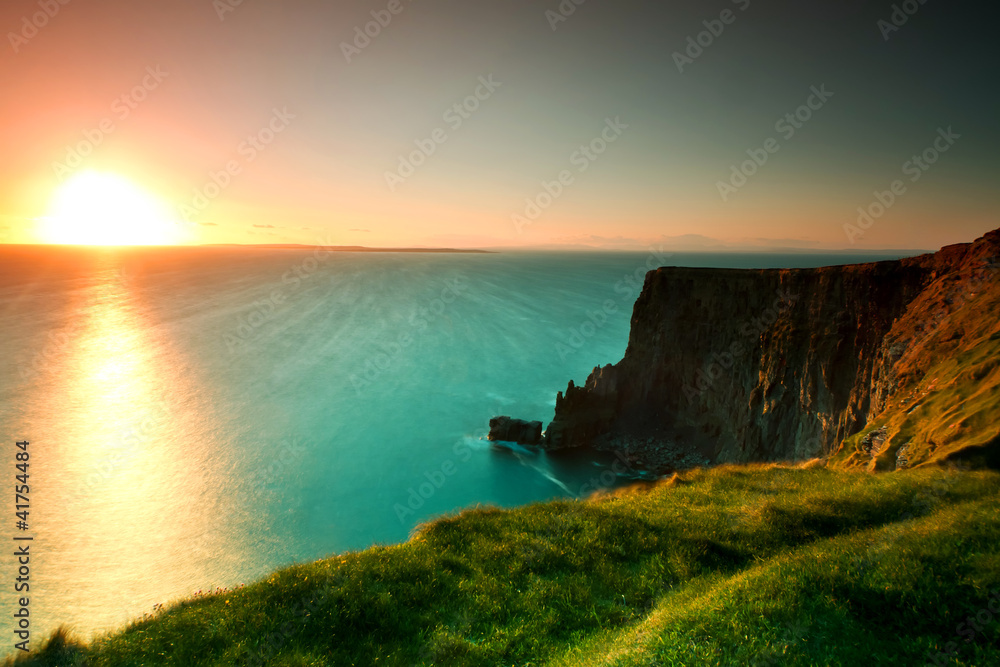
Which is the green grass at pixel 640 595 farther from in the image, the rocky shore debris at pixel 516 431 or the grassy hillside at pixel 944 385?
the rocky shore debris at pixel 516 431

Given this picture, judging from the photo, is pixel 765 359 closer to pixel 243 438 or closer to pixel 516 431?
pixel 516 431

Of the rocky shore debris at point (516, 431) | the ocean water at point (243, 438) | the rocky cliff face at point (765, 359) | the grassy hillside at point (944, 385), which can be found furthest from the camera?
the rocky shore debris at point (516, 431)

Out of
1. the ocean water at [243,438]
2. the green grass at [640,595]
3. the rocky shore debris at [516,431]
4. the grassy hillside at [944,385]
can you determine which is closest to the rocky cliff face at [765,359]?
the grassy hillside at [944,385]

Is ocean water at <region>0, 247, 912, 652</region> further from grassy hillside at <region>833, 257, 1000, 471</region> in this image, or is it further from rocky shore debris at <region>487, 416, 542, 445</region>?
grassy hillside at <region>833, 257, 1000, 471</region>

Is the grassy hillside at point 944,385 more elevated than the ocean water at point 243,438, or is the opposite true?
the grassy hillside at point 944,385

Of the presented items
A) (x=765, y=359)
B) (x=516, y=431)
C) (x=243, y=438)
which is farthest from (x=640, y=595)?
(x=243, y=438)

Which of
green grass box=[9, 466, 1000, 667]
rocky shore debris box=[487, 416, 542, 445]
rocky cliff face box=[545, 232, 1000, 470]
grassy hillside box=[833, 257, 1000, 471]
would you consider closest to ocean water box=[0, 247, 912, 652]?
rocky shore debris box=[487, 416, 542, 445]

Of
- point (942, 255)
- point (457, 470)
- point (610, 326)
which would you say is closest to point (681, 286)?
point (942, 255)
